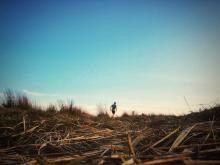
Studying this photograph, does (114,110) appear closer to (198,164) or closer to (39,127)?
(39,127)

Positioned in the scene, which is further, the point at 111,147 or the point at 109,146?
the point at 109,146

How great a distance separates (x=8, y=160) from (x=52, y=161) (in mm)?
691

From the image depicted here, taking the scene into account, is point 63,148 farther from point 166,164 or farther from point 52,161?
point 166,164

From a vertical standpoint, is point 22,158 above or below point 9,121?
below

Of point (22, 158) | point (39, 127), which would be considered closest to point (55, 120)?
point (39, 127)

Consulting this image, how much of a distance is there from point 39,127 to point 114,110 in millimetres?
8852

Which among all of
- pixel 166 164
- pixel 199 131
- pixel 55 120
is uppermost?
pixel 55 120

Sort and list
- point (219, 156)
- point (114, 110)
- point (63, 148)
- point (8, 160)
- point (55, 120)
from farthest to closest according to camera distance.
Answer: point (114, 110) < point (55, 120) < point (63, 148) < point (8, 160) < point (219, 156)

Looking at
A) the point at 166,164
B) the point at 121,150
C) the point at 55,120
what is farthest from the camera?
the point at 55,120

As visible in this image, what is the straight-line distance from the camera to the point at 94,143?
2938 millimetres

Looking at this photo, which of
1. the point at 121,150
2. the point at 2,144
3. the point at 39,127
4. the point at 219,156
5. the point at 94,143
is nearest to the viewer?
the point at 219,156

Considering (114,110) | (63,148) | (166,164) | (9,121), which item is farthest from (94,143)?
(114,110)

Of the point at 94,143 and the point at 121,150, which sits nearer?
the point at 121,150

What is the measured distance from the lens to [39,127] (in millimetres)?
3770
